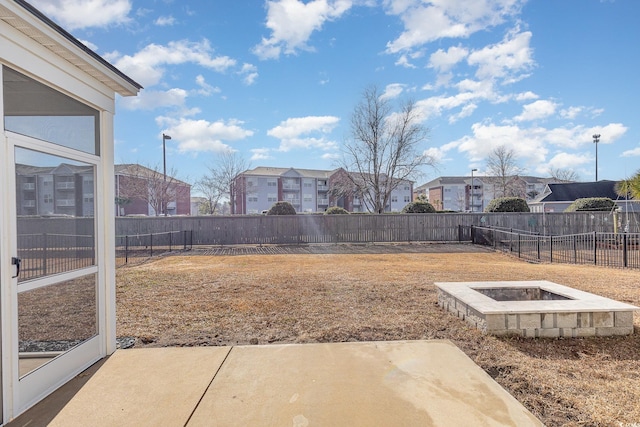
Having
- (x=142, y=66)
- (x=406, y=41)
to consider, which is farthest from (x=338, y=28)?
(x=142, y=66)

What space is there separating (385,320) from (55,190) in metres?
3.85

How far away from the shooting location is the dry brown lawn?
8.30ft

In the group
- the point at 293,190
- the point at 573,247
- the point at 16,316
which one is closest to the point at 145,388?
the point at 16,316

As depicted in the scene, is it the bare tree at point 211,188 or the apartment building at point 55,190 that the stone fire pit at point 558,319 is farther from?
the bare tree at point 211,188

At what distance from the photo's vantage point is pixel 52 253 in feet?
9.25

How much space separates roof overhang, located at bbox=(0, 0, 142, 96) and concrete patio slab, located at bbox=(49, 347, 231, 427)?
2.74m

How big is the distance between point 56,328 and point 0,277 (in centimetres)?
81

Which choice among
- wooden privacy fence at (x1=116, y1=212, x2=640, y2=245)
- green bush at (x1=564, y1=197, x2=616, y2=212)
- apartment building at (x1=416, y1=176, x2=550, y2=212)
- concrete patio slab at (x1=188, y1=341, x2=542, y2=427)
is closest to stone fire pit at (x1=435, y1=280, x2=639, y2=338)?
concrete patio slab at (x1=188, y1=341, x2=542, y2=427)

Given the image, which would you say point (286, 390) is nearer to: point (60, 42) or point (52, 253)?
point (52, 253)

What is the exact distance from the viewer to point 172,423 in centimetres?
213

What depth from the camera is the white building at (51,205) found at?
7.35 ft

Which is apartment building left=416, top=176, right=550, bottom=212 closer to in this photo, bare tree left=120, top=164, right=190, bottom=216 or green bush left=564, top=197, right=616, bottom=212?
green bush left=564, top=197, right=616, bottom=212

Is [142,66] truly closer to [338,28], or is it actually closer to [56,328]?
[338,28]

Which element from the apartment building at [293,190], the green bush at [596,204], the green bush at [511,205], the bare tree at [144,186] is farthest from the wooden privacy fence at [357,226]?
the apartment building at [293,190]
